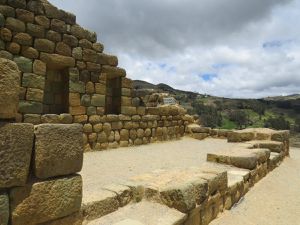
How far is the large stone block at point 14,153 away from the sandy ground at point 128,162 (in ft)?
8.22

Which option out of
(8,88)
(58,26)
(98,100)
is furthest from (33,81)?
(8,88)

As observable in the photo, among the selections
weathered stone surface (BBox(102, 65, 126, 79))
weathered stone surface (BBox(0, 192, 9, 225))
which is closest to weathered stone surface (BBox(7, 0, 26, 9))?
weathered stone surface (BBox(102, 65, 126, 79))

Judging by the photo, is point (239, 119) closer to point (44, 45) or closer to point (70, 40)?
point (70, 40)

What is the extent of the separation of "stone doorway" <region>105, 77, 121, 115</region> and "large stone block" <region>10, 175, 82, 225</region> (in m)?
7.74

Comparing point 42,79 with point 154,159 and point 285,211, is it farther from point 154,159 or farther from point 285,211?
point 285,211

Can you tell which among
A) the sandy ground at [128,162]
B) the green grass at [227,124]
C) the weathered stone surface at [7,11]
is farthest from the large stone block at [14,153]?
the green grass at [227,124]

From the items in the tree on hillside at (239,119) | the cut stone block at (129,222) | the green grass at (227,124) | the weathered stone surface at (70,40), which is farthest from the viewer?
the tree on hillside at (239,119)

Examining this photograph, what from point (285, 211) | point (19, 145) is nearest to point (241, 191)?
point (285, 211)

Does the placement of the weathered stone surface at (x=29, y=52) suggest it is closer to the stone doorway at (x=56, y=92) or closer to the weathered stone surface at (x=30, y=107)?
the stone doorway at (x=56, y=92)

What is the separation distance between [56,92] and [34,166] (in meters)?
6.91

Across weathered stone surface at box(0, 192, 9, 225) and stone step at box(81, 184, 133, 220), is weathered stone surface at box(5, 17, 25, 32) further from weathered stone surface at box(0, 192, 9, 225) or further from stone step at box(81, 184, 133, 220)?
weathered stone surface at box(0, 192, 9, 225)

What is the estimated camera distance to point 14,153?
2492 millimetres

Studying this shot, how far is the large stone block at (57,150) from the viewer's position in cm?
270

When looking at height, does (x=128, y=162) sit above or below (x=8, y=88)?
below
